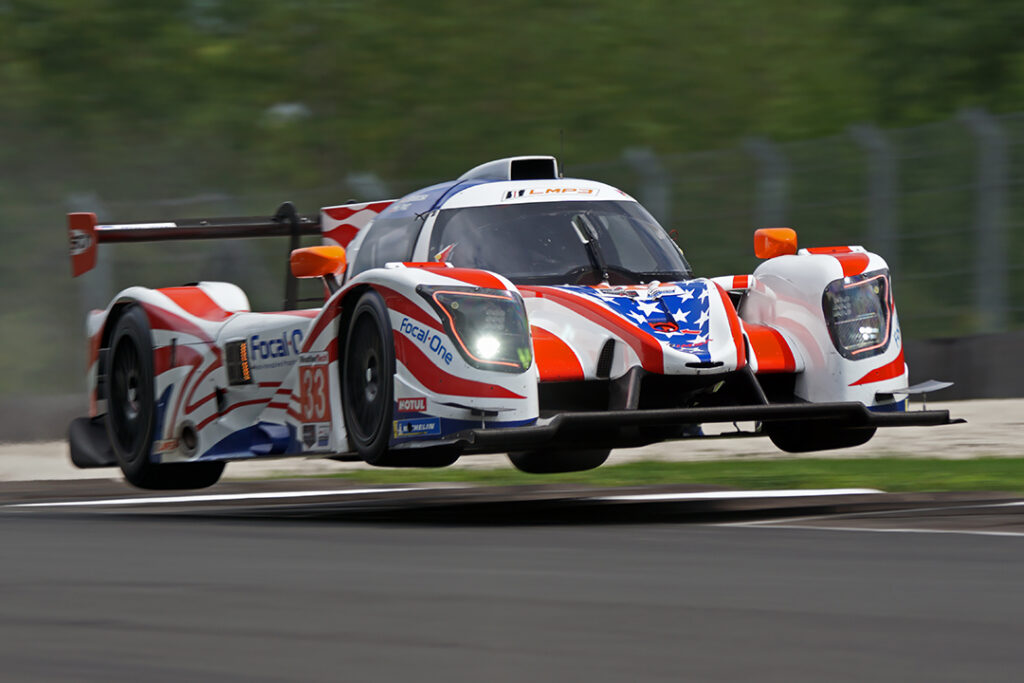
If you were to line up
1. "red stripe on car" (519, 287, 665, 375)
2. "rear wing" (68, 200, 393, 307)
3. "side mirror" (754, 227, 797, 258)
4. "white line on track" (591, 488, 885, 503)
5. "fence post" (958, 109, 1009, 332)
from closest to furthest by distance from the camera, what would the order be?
"red stripe on car" (519, 287, 665, 375) < "white line on track" (591, 488, 885, 503) < "side mirror" (754, 227, 797, 258) < "rear wing" (68, 200, 393, 307) < "fence post" (958, 109, 1009, 332)

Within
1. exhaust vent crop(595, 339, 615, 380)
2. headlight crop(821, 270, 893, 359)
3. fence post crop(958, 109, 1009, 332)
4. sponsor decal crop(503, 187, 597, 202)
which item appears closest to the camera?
exhaust vent crop(595, 339, 615, 380)

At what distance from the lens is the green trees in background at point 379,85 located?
28656 millimetres

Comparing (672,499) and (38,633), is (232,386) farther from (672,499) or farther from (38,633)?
(38,633)

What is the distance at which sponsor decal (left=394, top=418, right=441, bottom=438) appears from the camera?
754 centimetres

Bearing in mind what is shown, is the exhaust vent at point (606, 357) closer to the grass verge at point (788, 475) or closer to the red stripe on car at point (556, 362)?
the red stripe on car at point (556, 362)

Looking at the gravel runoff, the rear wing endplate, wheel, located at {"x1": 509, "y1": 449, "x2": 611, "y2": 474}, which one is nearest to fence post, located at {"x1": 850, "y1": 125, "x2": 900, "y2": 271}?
the gravel runoff

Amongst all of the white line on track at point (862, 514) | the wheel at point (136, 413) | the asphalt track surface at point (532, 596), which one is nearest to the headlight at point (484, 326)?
the asphalt track surface at point (532, 596)

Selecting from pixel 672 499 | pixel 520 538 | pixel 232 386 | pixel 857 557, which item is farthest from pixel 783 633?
pixel 232 386

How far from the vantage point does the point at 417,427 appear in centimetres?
758

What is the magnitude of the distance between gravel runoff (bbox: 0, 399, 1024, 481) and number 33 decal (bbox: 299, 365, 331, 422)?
13.4 feet

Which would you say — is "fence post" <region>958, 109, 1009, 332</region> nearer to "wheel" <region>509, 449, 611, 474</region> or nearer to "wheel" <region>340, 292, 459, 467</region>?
"wheel" <region>509, 449, 611, 474</region>

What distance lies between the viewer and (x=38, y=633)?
14.9 ft

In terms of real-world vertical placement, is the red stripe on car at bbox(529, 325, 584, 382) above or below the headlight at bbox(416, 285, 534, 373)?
below

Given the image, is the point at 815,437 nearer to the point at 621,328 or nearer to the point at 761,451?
the point at 621,328
